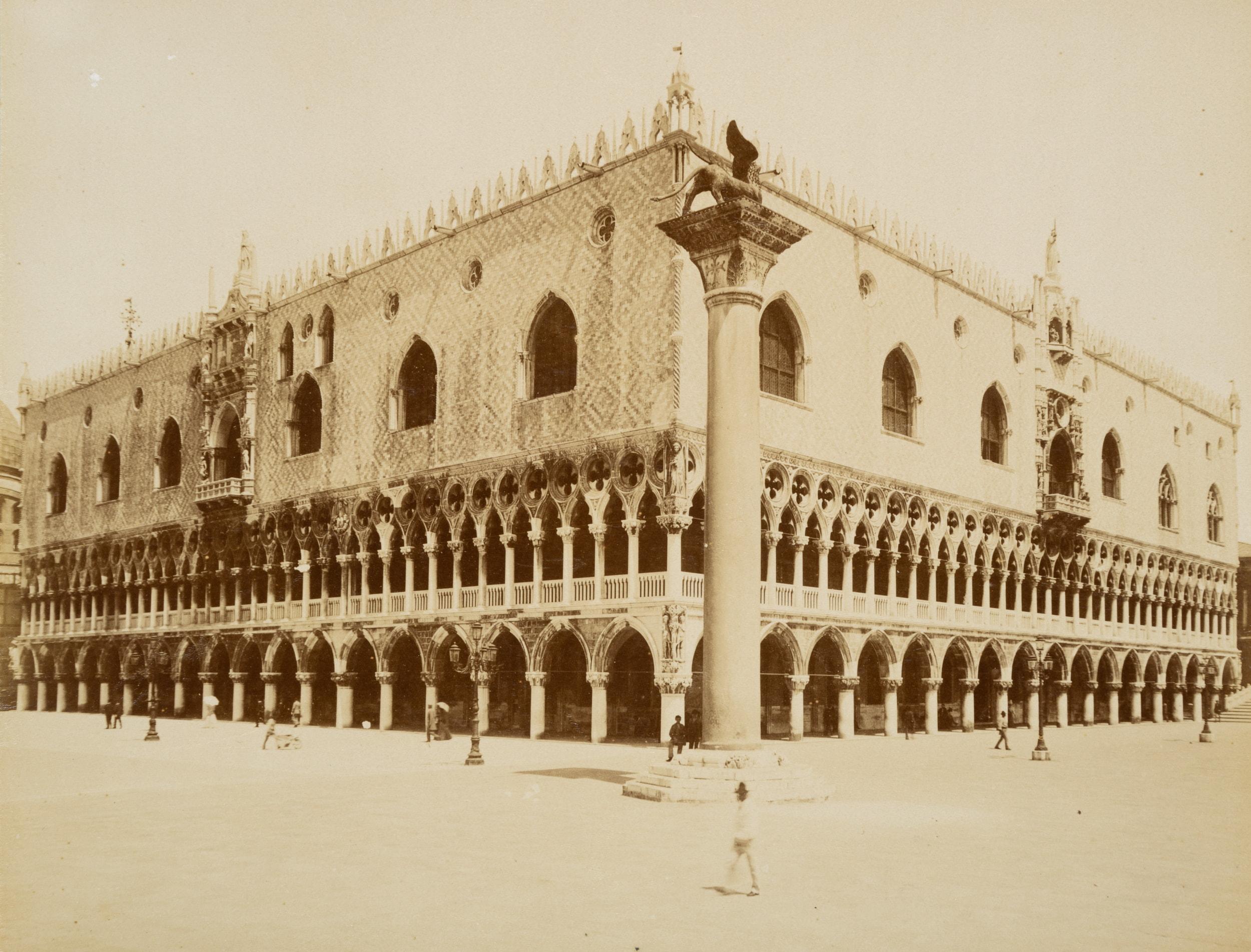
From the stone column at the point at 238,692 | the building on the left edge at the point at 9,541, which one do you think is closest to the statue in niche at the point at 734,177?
the stone column at the point at 238,692

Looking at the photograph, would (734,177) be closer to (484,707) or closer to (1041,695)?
(484,707)

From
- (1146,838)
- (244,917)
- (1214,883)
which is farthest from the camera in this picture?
(1146,838)

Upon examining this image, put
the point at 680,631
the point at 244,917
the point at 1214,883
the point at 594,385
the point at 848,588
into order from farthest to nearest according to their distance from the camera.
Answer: the point at 848,588
the point at 594,385
the point at 680,631
the point at 1214,883
the point at 244,917

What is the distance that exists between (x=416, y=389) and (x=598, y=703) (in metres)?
12.2

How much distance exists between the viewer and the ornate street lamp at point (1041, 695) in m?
25.9

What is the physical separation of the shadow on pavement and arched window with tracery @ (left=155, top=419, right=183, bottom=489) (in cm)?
3104

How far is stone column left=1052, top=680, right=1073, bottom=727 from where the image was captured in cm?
4350

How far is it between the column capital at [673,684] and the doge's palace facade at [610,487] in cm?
5

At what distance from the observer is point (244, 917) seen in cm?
915

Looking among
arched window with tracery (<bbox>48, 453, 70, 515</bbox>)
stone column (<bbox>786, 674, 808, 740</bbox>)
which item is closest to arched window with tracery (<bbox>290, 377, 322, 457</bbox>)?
stone column (<bbox>786, 674, 808, 740</bbox>)

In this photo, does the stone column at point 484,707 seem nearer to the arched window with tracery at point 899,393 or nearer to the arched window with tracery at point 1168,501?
the arched window with tracery at point 899,393

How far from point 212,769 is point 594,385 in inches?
510

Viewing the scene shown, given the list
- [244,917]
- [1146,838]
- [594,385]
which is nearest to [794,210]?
[594,385]

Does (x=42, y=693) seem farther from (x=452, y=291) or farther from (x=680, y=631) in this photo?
(x=680, y=631)
